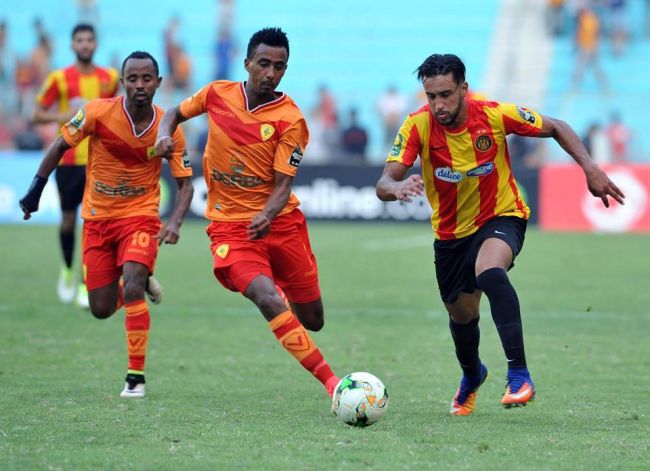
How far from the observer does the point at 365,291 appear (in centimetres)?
1479

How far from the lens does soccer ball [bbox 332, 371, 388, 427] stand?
6707 mm

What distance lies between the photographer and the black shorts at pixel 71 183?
12.3m

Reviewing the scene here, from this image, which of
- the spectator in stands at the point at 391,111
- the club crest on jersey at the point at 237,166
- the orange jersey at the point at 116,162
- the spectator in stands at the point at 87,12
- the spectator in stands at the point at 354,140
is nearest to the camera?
the club crest on jersey at the point at 237,166

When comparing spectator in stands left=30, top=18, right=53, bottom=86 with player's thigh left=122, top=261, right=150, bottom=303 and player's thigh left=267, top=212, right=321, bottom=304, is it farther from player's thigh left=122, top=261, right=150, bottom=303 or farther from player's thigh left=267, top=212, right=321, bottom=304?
player's thigh left=267, top=212, right=321, bottom=304

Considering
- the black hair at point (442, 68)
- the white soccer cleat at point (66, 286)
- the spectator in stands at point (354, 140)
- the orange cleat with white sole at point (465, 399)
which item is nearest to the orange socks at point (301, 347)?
the orange cleat with white sole at point (465, 399)

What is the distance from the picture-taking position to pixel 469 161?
732 centimetres

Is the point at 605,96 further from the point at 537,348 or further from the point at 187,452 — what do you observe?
the point at 187,452

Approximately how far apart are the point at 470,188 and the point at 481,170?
0.13m

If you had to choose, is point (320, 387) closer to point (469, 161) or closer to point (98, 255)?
point (98, 255)

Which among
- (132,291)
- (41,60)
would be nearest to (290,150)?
(132,291)

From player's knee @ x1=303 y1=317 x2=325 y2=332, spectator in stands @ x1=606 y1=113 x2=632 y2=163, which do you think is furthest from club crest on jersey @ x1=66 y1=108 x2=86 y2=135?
spectator in stands @ x1=606 y1=113 x2=632 y2=163

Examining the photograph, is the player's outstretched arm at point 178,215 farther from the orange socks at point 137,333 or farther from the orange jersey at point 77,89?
the orange jersey at point 77,89

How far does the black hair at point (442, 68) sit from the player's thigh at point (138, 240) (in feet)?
7.93

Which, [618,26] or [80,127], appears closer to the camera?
[80,127]
